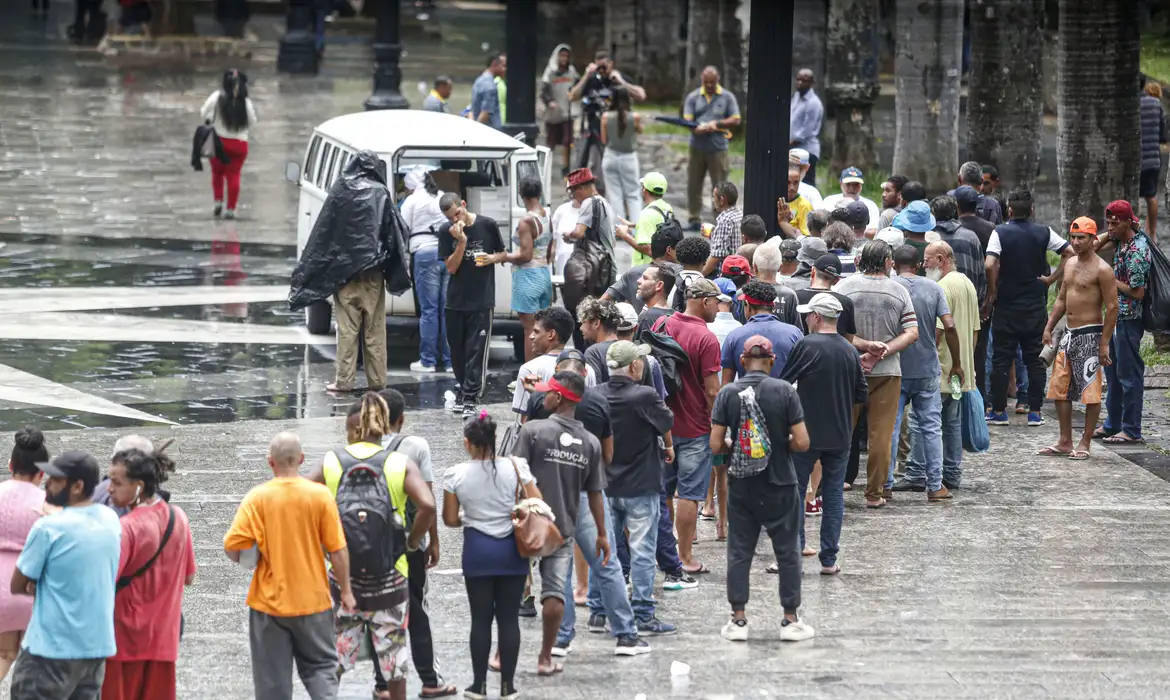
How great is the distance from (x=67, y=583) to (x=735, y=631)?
3.45 m

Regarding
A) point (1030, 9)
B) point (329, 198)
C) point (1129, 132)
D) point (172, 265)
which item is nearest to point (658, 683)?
point (329, 198)

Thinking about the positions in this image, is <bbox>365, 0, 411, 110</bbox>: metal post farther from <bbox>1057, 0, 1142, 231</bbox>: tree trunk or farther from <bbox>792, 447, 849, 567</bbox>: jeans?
<bbox>792, 447, 849, 567</bbox>: jeans

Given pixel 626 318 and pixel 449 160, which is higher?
pixel 449 160

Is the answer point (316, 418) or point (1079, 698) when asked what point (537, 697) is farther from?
point (316, 418)

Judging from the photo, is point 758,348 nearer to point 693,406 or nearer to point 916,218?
point 693,406

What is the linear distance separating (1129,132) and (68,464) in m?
12.3

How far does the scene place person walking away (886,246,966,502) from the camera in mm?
11477

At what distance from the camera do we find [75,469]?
7039mm

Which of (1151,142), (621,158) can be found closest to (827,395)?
(621,158)

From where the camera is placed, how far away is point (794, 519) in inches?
355

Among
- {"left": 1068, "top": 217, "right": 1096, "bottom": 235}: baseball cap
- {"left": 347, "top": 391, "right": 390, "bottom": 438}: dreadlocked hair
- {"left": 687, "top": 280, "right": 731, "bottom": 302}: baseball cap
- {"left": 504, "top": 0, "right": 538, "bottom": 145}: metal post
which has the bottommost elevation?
{"left": 347, "top": 391, "right": 390, "bottom": 438}: dreadlocked hair

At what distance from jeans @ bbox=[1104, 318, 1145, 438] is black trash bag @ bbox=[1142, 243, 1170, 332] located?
0.10m

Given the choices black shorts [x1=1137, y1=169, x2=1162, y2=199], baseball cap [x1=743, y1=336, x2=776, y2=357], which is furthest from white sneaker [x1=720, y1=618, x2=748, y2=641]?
black shorts [x1=1137, y1=169, x2=1162, y2=199]

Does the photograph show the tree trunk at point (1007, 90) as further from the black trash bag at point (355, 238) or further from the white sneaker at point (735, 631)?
the white sneaker at point (735, 631)
